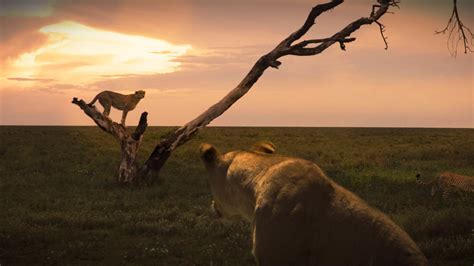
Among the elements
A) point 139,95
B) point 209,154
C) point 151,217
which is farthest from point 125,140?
point 209,154

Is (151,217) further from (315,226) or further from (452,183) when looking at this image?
(315,226)

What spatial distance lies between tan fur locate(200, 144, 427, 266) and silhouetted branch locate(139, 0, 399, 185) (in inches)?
571

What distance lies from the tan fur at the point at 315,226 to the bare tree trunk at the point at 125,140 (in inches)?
589

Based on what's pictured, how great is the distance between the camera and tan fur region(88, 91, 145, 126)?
20.6m

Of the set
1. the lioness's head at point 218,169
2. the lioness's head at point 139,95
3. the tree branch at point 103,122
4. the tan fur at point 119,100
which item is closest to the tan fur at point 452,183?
the tree branch at point 103,122

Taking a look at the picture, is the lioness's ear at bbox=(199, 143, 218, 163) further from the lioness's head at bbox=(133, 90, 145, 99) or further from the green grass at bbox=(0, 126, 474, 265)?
the lioness's head at bbox=(133, 90, 145, 99)

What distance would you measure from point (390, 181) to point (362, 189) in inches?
80.2

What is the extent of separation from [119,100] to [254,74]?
6.30m

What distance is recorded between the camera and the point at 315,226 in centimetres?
300

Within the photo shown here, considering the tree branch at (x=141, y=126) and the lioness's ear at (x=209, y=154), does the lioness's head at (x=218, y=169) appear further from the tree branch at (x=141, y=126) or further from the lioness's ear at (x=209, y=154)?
the tree branch at (x=141, y=126)

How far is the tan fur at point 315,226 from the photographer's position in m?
2.84

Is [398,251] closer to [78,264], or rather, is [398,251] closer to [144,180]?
[78,264]

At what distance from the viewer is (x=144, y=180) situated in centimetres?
1792

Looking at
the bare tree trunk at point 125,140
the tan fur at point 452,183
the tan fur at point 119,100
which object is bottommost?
the tan fur at point 452,183
